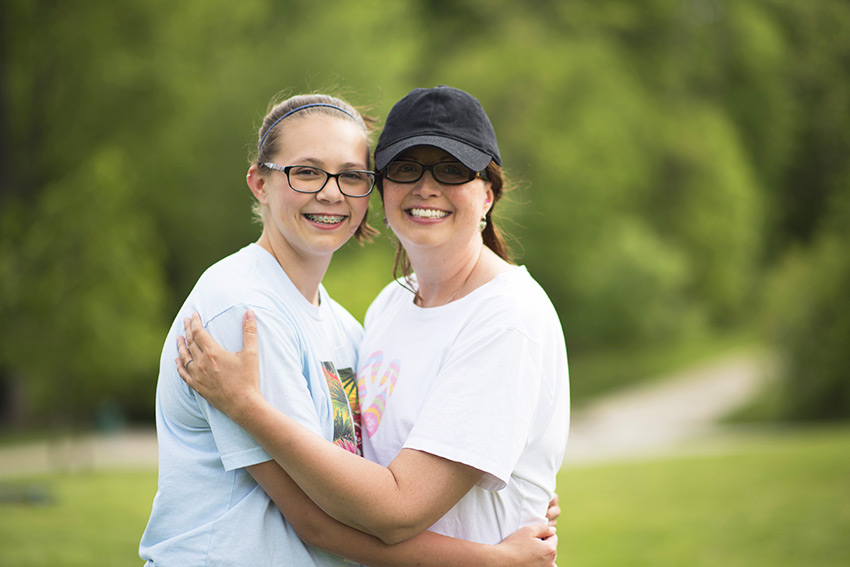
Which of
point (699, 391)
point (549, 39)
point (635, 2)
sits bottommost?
point (699, 391)

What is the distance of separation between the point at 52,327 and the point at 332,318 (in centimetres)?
1165

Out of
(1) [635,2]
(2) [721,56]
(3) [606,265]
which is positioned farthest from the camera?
(1) [635,2]

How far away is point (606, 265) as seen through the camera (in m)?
25.9

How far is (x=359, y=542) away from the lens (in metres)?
2.41

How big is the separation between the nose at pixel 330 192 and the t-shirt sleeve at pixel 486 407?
2.11ft

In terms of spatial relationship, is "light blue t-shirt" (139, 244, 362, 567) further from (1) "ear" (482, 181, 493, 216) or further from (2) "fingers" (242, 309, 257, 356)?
(1) "ear" (482, 181, 493, 216)

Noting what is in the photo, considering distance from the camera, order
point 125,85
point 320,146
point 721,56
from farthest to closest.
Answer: point 721,56
point 125,85
point 320,146

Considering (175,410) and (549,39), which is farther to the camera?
(549,39)

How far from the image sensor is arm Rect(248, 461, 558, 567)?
2373 millimetres

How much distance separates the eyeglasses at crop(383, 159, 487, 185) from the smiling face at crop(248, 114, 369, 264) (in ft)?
0.39

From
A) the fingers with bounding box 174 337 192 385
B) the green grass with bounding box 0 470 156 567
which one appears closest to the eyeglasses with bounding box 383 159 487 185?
the fingers with bounding box 174 337 192 385

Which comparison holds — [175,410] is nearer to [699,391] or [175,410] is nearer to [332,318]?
[332,318]

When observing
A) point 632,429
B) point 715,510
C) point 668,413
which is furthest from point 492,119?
point 715,510

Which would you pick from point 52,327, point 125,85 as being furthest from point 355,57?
point 52,327
